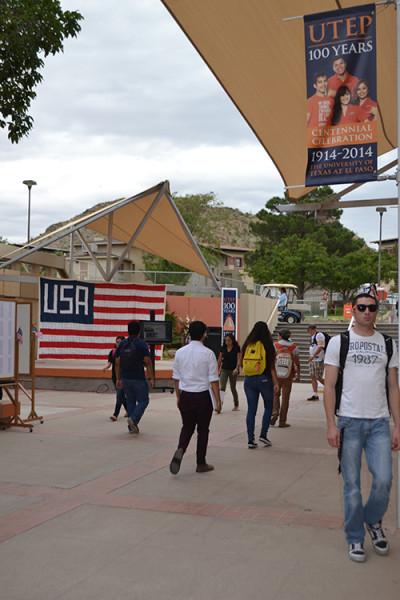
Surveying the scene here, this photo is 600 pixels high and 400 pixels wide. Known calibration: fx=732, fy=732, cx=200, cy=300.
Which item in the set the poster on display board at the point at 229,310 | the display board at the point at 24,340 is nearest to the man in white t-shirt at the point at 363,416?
the display board at the point at 24,340

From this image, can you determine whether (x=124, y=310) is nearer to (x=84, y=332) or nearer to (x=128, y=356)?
(x=84, y=332)

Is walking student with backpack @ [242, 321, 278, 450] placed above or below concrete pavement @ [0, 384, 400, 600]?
above

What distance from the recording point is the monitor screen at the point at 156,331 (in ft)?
55.7

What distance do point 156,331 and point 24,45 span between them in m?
7.55

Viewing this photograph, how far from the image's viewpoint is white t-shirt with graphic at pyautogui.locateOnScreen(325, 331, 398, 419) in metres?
5.23

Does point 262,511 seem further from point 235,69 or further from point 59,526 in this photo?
point 235,69

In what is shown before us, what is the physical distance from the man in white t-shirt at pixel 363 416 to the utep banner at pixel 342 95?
2389 mm

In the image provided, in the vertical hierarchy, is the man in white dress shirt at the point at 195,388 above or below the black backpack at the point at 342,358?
below

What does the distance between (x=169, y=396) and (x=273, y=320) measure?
13.6 m

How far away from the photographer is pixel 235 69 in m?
13.0

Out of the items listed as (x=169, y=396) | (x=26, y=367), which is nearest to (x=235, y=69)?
(x=26, y=367)

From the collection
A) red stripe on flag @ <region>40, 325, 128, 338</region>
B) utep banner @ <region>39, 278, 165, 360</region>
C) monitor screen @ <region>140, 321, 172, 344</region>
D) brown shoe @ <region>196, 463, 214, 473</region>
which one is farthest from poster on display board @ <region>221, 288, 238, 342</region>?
brown shoe @ <region>196, 463, 214, 473</region>

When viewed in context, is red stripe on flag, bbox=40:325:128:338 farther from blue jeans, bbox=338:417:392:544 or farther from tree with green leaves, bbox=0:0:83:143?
→ blue jeans, bbox=338:417:392:544

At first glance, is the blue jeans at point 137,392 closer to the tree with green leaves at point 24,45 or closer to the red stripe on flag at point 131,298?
the tree with green leaves at point 24,45
